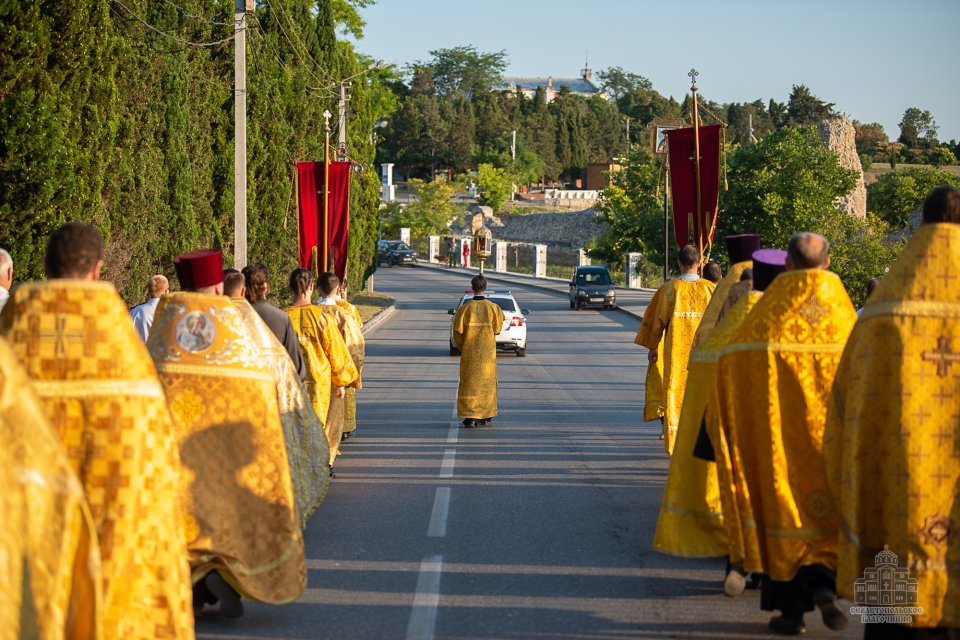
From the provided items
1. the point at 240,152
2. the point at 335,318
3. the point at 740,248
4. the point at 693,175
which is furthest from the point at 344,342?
the point at 240,152

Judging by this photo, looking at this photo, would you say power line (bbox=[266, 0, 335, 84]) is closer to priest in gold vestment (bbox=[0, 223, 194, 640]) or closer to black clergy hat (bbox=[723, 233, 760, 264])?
black clergy hat (bbox=[723, 233, 760, 264])

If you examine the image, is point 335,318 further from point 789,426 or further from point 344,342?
point 789,426

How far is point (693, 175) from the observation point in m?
16.4

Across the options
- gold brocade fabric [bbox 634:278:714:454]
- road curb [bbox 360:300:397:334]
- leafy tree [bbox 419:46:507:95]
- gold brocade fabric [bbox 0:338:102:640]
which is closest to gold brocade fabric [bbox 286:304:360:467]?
gold brocade fabric [bbox 634:278:714:454]

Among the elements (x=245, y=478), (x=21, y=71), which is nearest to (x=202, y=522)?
(x=245, y=478)

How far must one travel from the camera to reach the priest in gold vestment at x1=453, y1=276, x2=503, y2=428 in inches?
575

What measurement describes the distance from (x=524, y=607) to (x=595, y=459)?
17.9 ft

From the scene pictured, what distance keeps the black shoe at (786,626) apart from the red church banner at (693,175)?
10.2 m

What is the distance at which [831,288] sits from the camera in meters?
6.55

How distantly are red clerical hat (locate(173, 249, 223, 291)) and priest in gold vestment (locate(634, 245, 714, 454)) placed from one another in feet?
18.0

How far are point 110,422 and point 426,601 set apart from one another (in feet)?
9.69

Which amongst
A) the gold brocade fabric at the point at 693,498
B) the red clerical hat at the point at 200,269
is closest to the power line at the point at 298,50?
the red clerical hat at the point at 200,269

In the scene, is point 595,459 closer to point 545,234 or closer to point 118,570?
point 118,570

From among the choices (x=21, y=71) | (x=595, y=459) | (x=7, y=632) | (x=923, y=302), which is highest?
(x=21, y=71)
